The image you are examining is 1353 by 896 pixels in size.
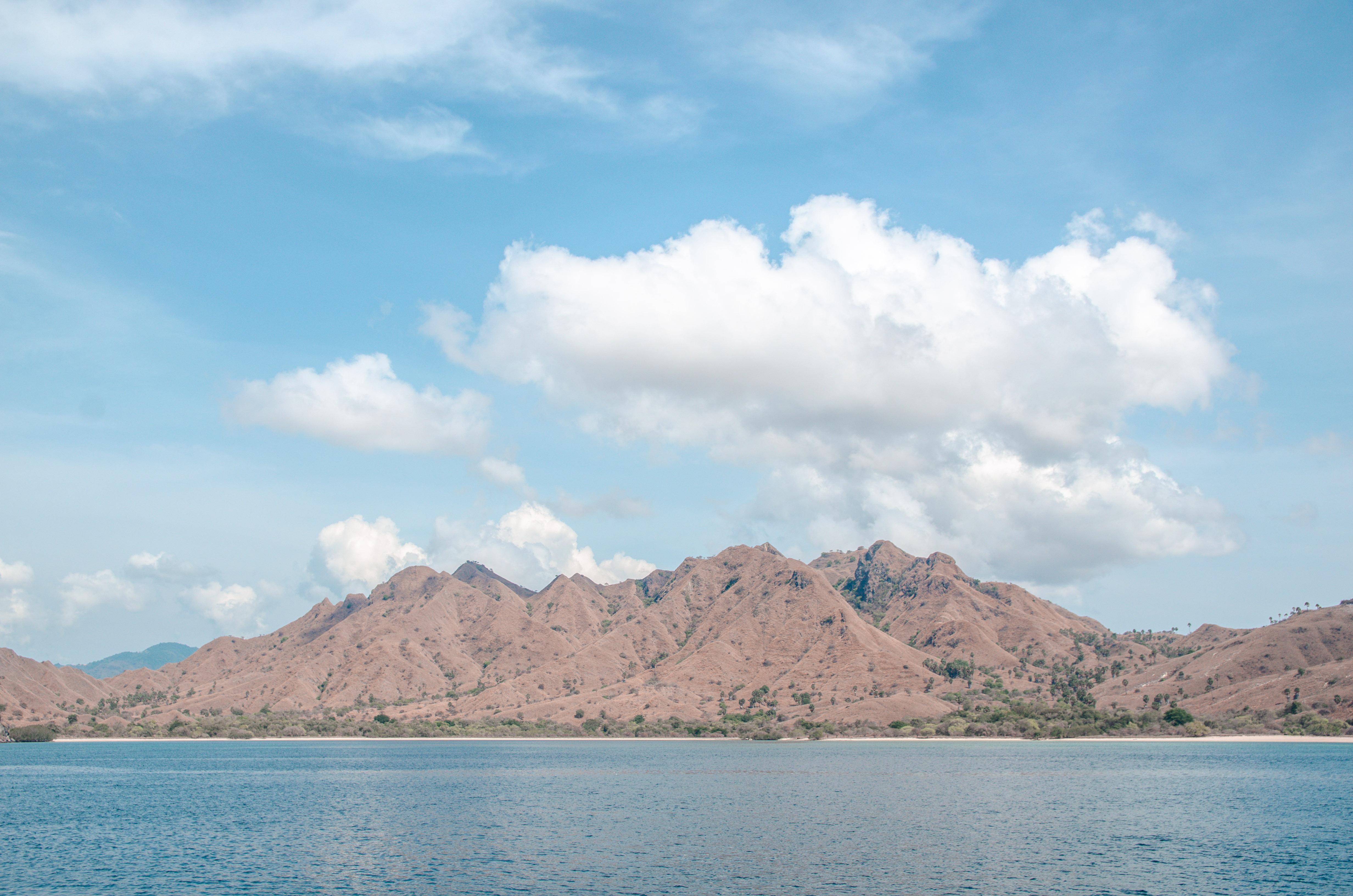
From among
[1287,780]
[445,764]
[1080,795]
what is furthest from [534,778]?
[1287,780]

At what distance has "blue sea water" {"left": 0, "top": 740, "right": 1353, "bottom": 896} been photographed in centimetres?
6378

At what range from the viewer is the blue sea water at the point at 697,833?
63.8 m

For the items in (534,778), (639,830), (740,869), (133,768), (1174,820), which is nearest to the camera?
(740,869)

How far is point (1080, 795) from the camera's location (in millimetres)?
114875

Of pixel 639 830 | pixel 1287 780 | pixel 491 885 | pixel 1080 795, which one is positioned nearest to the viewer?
pixel 491 885

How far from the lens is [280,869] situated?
6900 cm

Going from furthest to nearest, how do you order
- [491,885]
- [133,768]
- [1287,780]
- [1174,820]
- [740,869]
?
1. [133,768]
2. [1287,780]
3. [1174,820]
4. [740,869]
5. [491,885]

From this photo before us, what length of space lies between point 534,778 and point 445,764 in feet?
165

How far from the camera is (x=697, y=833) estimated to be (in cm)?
8456

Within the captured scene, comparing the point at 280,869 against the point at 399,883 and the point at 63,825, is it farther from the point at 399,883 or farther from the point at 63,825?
the point at 63,825

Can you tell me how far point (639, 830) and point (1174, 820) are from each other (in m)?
51.6

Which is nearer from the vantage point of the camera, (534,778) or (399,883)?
(399,883)

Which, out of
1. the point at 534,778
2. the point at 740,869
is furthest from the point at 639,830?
the point at 534,778

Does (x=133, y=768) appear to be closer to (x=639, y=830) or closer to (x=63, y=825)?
(x=63, y=825)
